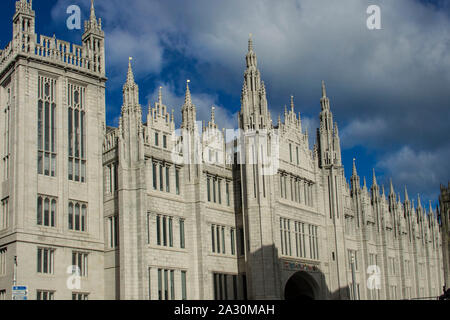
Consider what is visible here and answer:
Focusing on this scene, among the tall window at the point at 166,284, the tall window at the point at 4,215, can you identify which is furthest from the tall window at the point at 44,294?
the tall window at the point at 166,284

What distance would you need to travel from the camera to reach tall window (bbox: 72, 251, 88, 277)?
4647 centimetres

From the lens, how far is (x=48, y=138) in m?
47.4

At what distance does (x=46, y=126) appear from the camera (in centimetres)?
4744

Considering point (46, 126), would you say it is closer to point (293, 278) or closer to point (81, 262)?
point (81, 262)

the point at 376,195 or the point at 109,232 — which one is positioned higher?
the point at 376,195

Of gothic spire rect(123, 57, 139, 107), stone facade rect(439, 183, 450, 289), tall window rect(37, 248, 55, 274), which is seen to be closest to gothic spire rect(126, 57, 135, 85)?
gothic spire rect(123, 57, 139, 107)

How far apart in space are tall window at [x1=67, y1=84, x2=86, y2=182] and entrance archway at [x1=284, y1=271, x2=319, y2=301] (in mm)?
23713

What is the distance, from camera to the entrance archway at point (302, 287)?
204ft

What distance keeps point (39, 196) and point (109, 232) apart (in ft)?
20.3

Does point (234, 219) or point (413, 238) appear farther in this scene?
point (413, 238)

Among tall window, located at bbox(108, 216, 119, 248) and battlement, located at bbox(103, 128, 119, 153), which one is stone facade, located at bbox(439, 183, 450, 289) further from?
battlement, located at bbox(103, 128, 119, 153)

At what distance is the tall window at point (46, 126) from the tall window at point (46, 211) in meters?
1.98

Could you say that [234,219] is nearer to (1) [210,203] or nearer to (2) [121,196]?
(1) [210,203]
